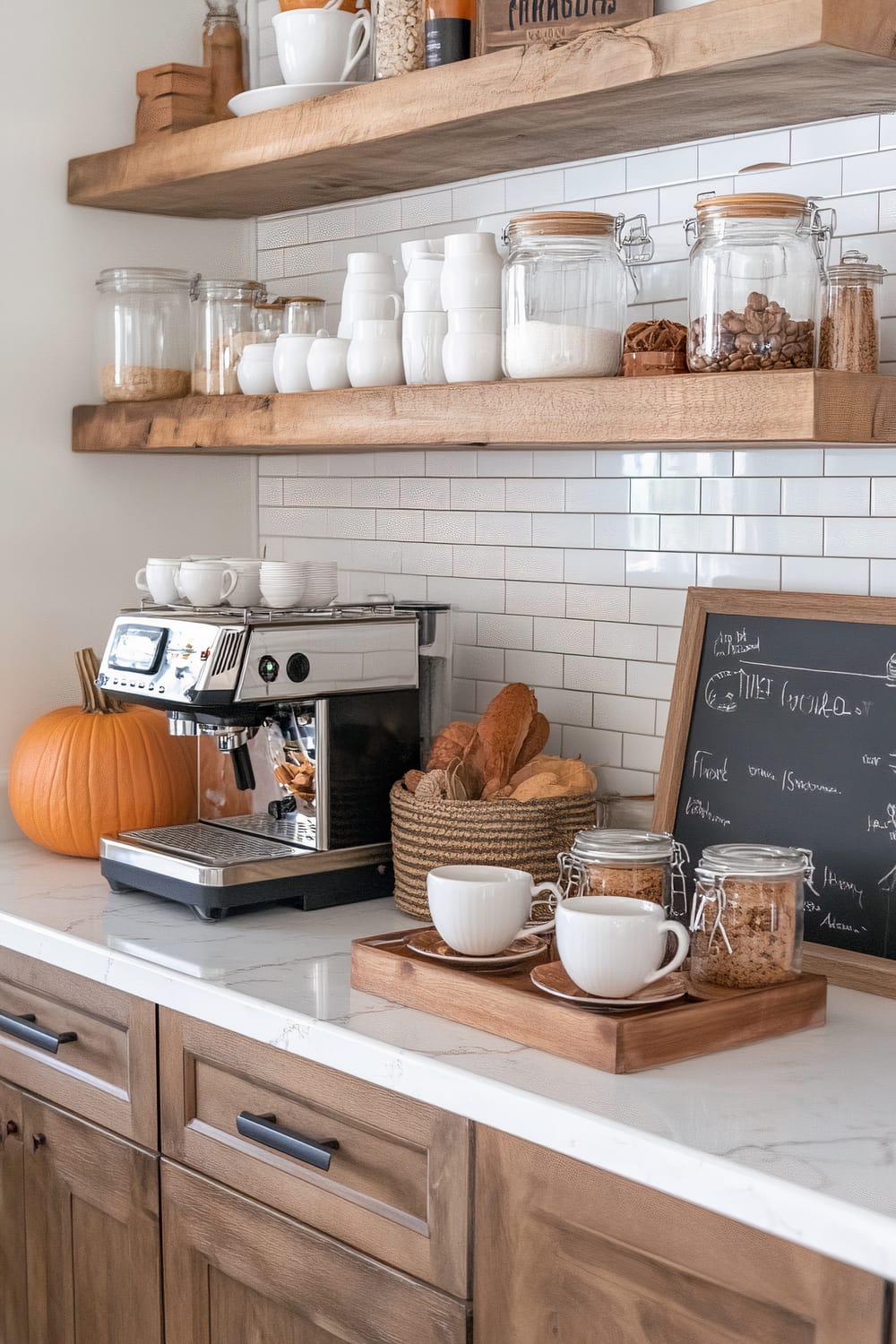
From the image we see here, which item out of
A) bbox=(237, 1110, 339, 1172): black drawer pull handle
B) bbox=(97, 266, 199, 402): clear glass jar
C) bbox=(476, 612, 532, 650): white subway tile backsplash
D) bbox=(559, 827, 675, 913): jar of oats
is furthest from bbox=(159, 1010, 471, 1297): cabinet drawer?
bbox=(97, 266, 199, 402): clear glass jar

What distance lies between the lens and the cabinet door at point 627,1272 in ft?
4.00

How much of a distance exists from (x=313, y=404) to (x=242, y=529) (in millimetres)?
778

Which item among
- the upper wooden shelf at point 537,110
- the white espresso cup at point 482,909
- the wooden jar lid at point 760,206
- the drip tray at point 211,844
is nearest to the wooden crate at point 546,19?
the upper wooden shelf at point 537,110

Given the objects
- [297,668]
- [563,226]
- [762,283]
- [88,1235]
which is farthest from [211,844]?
[762,283]

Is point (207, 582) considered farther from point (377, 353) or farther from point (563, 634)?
point (563, 634)

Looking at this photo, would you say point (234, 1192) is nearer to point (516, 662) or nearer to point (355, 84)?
point (516, 662)

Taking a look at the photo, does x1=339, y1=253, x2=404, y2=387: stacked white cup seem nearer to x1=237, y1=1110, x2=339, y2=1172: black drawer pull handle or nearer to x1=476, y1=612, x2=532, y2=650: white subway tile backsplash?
x1=476, y1=612, x2=532, y2=650: white subway tile backsplash

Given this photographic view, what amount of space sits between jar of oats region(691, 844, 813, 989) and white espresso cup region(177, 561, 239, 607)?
88cm

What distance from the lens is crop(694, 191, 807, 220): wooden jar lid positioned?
5.58 ft

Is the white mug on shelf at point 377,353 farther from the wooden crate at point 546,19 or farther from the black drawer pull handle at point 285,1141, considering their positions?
the black drawer pull handle at point 285,1141

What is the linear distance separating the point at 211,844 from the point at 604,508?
0.77 meters

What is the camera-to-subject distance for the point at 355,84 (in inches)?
88.0

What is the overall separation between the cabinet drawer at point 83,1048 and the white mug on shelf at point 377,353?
913mm

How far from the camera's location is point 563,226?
6.12 ft
